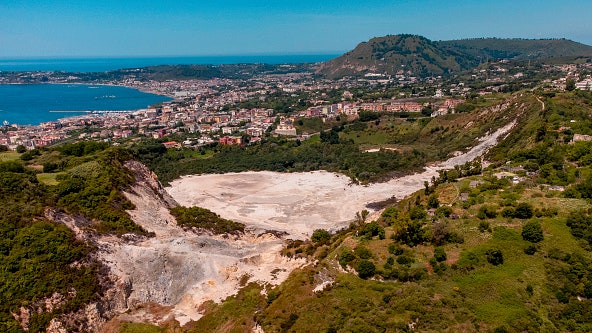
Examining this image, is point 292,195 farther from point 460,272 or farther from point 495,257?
point 495,257

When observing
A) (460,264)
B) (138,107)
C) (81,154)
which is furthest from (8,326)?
(138,107)

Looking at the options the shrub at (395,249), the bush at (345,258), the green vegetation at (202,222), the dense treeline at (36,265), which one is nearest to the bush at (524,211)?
the shrub at (395,249)

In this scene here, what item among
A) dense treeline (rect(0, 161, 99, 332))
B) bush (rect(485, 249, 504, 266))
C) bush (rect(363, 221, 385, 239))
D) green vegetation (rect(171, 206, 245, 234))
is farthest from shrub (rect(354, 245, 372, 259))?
green vegetation (rect(171, 206, 245, 234))

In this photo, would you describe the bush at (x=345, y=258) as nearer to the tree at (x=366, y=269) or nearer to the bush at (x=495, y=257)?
the tree at (x=366, y=269)

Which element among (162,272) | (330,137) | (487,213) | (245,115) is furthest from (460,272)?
(245,115)

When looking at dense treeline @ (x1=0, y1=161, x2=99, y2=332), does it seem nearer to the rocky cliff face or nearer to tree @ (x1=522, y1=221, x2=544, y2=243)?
the rocky cliff face

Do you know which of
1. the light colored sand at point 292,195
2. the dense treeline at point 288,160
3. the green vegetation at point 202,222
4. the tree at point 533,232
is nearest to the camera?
the tree at point 533,232

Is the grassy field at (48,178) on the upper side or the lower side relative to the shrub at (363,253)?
upper

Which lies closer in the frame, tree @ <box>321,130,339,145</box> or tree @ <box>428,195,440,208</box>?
tree @ <box>428,195,440,208</box>
